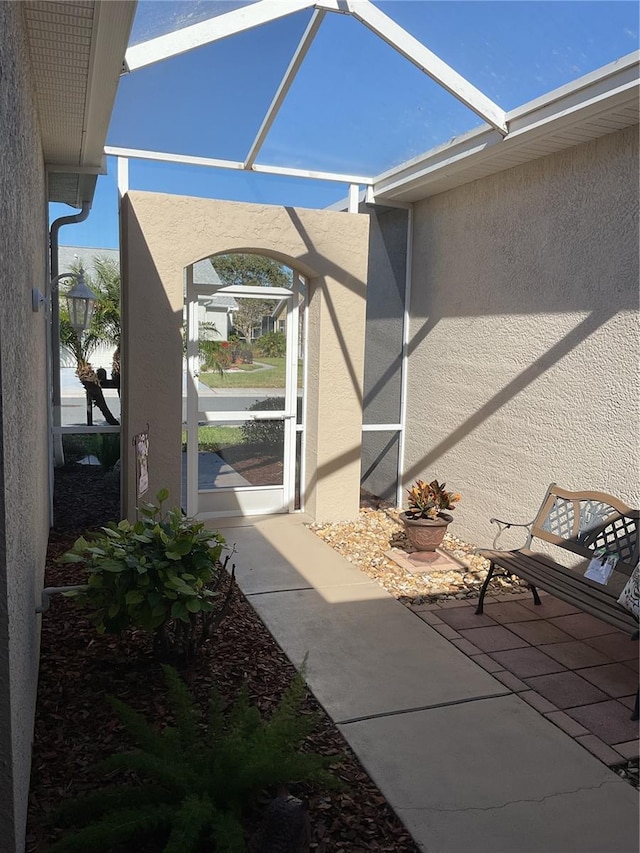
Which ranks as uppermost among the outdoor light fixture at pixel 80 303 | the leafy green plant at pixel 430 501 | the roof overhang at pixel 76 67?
the roof overhang at pixel 76 67

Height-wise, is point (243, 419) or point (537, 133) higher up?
point (537, 133)

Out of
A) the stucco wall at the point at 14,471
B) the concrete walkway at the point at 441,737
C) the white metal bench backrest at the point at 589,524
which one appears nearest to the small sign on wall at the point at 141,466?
the concrete walkway at the point at 441,737

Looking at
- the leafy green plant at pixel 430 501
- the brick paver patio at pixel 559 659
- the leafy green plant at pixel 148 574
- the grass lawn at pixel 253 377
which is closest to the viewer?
the leafy green plant at pixel 148 574

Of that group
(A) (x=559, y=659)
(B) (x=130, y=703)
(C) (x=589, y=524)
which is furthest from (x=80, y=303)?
(A) (x=559, y=659)

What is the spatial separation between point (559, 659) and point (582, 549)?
0.82 m

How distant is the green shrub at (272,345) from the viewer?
294 inches

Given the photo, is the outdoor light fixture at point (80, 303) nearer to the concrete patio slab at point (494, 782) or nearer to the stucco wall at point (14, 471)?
the stucco wall at point (14, 471)

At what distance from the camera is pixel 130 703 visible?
360cm

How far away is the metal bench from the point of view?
4312 mm

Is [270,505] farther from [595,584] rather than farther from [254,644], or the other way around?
[595,584]

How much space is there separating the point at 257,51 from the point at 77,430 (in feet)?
12.5

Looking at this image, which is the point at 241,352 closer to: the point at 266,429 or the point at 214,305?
the point at 214,305

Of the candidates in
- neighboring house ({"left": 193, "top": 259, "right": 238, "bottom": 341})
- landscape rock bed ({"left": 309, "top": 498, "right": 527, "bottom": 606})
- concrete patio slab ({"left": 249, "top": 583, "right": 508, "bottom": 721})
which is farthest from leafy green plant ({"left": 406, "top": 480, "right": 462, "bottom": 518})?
neighboring house ({"left": 193, "top": 259, "right": 238, "bottom": 341})

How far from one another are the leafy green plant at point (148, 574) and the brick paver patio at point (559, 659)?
6.57ft
